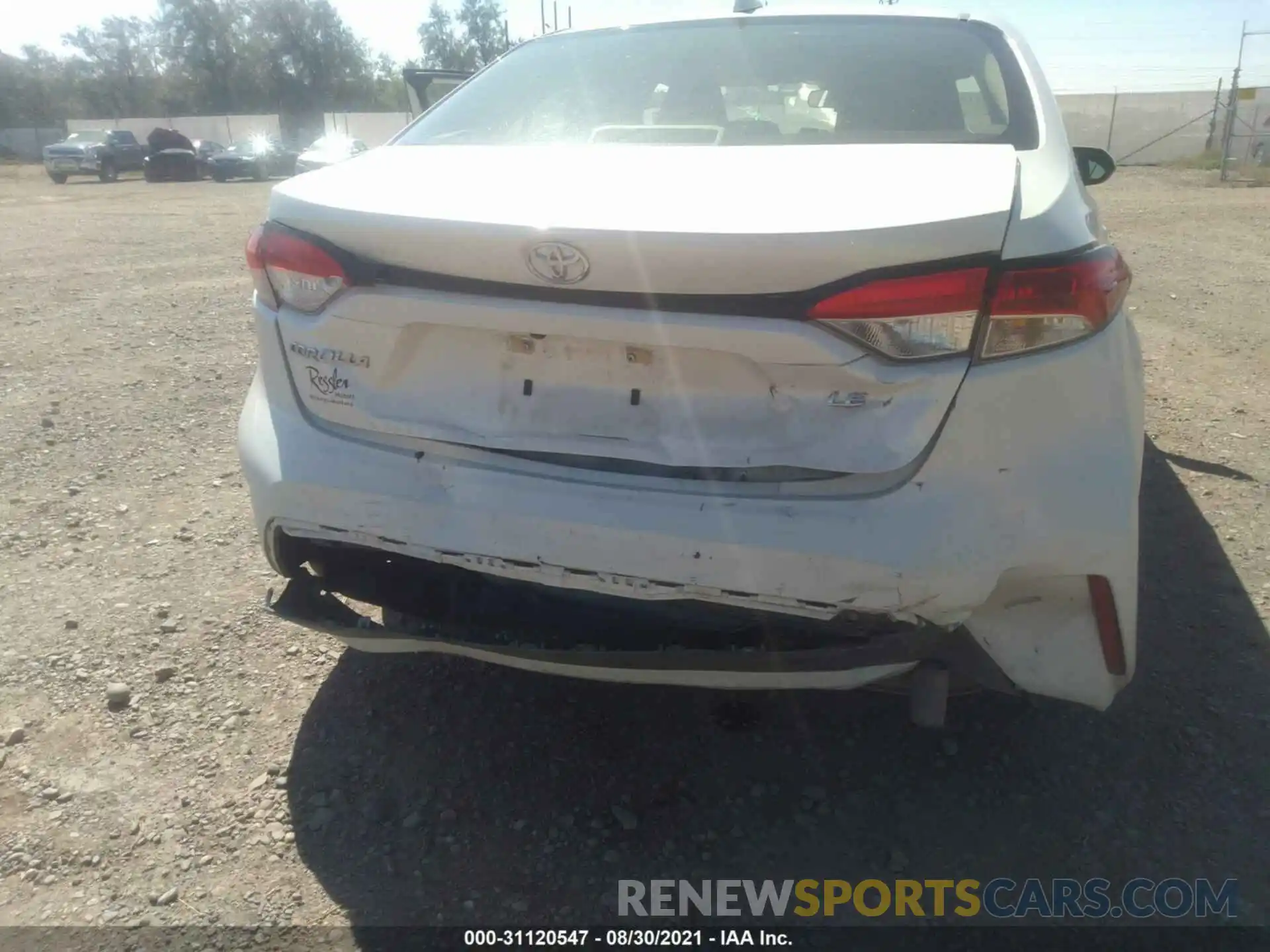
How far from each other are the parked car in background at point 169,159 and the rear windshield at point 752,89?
31.4 metres

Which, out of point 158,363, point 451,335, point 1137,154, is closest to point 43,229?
point 158,363

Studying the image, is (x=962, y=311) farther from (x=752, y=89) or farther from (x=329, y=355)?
(x=752, y=89)

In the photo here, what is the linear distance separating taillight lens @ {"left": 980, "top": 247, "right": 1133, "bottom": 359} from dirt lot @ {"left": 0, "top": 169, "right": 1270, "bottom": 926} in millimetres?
1070

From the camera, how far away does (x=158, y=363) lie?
5.55 metres

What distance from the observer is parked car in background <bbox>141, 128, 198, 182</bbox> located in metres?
30.1

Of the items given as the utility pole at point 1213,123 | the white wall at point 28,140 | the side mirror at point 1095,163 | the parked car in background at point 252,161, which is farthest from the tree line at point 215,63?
the side mirror at point 1095,163

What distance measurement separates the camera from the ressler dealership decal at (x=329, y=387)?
2020 mm

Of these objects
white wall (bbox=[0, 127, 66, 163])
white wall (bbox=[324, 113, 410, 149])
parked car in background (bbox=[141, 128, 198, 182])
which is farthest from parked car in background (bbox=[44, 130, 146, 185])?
white wall (bbox=[0, 127, 66, 163])

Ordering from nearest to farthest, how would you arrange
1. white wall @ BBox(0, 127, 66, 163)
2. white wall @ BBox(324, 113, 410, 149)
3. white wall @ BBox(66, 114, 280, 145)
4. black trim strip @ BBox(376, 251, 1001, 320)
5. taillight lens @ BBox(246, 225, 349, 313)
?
black trim strip @ BBox(376, 251, 1001, 320), taillight lens @ BBox(246, 225, 349, 313), white wall @ BBox(324, 113, 410, 149), white wall @ BBox(66, 114, 280, 145), white wall @ BBox(0, 127, 66, 163)

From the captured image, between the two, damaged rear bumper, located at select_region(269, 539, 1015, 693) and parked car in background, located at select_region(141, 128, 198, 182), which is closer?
damaged rear bumper, located at select_region(269, 539, 1015, 693)

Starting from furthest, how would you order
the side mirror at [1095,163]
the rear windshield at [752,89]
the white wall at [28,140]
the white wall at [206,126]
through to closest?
the white wall at [28,140] → the white wall at [206,126] → the side mirror at [1095,163] → the rear windshield at [752,89]

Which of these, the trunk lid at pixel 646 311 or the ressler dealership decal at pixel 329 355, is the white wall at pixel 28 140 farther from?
the trunk lid at pixel 646 311

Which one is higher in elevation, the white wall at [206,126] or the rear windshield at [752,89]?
the rear windshield at [752,89]

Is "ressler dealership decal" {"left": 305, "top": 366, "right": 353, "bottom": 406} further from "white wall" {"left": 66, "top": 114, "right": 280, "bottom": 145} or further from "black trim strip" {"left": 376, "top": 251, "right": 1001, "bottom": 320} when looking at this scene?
"white wall" {"left": 66, "top": 114, "right": 280, "bottom": 145}
